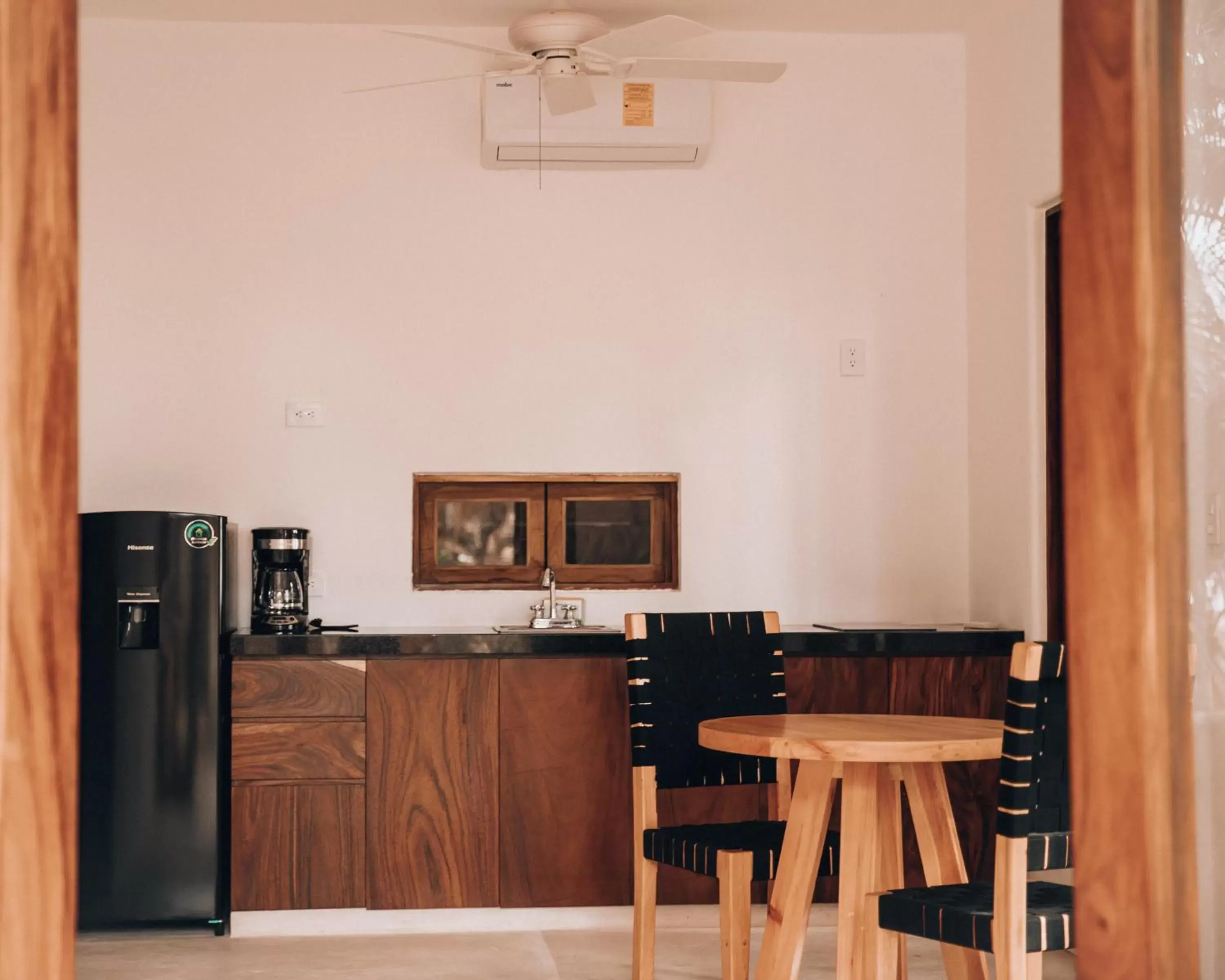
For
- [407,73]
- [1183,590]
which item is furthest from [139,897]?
[1183,590]

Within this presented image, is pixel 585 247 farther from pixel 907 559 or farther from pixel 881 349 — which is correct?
pixel 907 559

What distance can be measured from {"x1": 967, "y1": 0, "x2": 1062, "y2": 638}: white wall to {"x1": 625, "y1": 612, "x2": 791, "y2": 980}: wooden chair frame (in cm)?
109

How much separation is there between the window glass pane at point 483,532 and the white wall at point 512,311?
13 centimetres

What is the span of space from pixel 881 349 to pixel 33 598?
12.6 ft

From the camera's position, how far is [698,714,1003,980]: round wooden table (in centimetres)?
264

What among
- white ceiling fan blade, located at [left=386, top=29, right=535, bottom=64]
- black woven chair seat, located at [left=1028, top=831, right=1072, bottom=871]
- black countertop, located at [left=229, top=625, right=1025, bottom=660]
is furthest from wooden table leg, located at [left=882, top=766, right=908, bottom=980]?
white ceiling fan blade, located at [left=386, top=29, right=535, bottom=64]

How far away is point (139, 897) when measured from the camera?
12.2 feet

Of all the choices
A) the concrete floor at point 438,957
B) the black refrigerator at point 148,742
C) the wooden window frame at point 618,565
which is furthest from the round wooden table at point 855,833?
the black refrigerator at point 148,742

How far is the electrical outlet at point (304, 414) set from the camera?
4.23 metres

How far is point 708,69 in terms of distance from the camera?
352cm

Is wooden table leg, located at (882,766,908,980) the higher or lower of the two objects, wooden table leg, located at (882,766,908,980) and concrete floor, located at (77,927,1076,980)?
the higher

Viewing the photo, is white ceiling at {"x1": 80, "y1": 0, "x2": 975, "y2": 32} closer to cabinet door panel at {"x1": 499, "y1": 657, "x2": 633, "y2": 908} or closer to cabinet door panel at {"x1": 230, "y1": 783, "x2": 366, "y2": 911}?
cabinet door panel at {"x1": 499, "y1": 657, "x2": 633, "y2": 908}

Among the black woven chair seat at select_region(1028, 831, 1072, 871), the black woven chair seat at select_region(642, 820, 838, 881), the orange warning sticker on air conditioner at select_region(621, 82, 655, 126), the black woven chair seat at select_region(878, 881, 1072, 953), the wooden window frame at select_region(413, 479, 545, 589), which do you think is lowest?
the black woven chair seat at select_region(642, 820, 838, 881)

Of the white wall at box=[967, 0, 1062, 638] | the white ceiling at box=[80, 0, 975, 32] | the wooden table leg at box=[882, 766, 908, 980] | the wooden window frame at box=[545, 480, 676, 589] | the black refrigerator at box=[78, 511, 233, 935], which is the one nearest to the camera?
the wooden table leg at box=[882, 766, 908, 980]
